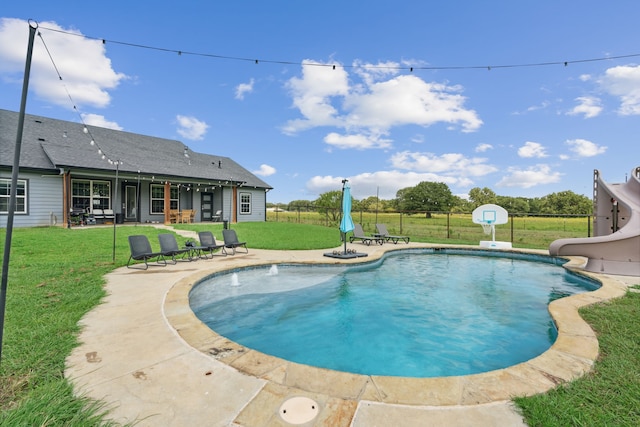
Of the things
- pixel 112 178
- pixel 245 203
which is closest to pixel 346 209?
pixel 245 203

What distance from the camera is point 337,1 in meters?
11.2

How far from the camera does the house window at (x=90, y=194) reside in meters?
15.7

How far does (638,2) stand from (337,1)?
28.8 ft

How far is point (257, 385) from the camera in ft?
7.61

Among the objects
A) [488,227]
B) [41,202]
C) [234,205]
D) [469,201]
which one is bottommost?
[488,227]

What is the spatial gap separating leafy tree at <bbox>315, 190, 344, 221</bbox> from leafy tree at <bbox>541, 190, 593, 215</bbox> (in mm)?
45243

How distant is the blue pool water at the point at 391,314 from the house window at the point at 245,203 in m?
14.6

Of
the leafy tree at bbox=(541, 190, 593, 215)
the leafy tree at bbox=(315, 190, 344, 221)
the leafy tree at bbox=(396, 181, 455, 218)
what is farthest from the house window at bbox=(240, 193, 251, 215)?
the leafy tree at bbox=(541, 190, 593, 215)

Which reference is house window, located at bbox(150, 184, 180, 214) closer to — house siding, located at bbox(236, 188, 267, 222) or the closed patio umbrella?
house siding, located at bbox(236, 188, 267, 222)

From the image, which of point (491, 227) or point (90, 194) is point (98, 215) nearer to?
point (90, 194)

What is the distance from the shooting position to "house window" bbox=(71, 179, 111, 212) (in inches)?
616

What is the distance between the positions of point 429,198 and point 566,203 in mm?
23310

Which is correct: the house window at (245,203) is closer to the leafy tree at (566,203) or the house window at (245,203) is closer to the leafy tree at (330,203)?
the leafy tree at (330,203)

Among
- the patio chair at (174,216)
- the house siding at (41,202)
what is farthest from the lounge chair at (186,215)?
the house siding at (41,202)
